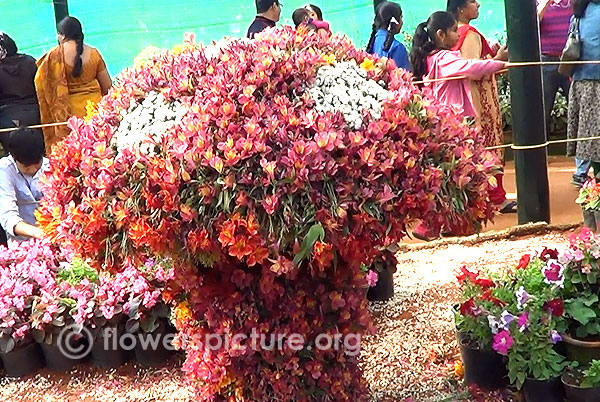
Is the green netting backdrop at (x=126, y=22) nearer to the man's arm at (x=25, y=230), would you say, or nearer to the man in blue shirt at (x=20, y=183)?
the man in blue shirt at (x=20, y=183)

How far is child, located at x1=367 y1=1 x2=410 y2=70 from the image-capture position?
577cm

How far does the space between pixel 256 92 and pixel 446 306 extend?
2.06 meters

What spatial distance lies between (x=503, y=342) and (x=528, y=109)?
98.9 inches

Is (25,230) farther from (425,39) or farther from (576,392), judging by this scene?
(576,392)

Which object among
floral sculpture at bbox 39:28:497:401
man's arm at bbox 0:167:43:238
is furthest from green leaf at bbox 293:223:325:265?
man's arm at bbox 0:167:43:238

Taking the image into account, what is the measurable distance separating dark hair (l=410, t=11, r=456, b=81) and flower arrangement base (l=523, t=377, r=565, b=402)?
Result: 3.21m

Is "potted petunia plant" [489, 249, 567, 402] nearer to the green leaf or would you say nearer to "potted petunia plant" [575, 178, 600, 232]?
the green leaf

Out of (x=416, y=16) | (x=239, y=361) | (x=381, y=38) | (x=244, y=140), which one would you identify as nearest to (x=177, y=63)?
(x=244, y=140)

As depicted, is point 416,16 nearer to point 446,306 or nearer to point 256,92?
point 446,306

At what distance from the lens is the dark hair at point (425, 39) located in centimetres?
541

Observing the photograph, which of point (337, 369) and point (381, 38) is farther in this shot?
point (381, 38)

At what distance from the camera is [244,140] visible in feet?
6.72

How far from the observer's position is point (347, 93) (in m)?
2.27

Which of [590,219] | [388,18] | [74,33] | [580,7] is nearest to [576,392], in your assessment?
[590,219]
